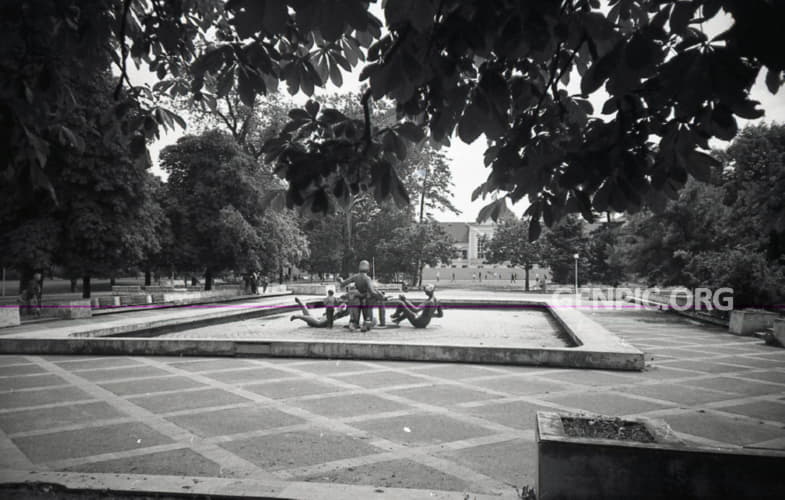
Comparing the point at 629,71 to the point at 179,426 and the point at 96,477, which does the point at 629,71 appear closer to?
the point at 96,477

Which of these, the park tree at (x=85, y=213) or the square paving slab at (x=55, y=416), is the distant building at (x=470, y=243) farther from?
the square paving slab at (x=55, y=416)

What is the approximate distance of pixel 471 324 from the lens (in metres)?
15.0

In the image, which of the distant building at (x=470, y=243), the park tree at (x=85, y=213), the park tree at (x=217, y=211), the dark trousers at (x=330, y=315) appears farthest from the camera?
the distant building at (x=470, y=243)

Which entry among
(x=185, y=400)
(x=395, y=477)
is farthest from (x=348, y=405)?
(x=395, y=477)

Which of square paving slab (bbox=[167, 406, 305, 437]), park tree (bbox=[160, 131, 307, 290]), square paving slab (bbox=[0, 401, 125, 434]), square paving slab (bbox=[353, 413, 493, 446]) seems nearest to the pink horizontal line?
park tree (bbox=[160, 131, 307, 290])

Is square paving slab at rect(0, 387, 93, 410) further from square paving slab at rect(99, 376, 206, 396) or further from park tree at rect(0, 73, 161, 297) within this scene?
park tree at rect(0, 73, 161, 297)

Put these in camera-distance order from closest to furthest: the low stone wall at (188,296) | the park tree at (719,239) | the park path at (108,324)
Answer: the park path at (108,324) < the park tree at (719,239) < the low stone wall at (188,296)

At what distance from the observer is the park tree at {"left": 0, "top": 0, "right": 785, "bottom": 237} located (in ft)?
6.01

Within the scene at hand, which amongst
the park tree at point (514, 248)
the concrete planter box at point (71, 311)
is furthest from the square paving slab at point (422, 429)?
the park tree at point (514, 248)

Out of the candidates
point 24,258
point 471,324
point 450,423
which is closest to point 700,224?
point 471,324

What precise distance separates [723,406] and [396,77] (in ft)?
20.9

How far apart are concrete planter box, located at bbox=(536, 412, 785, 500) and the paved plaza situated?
65 centimetres

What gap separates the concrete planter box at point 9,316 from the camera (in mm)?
14258

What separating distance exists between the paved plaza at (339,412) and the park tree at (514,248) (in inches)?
1626
